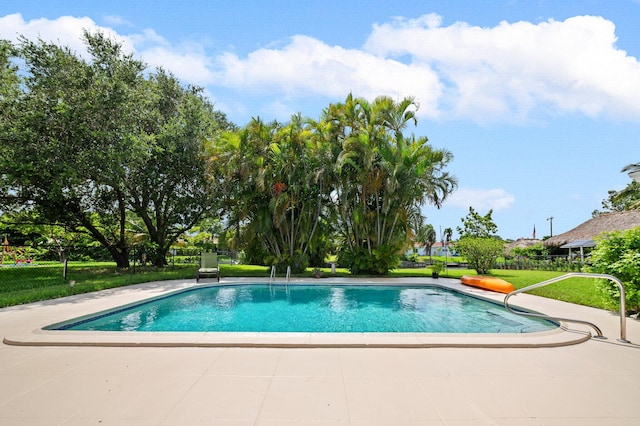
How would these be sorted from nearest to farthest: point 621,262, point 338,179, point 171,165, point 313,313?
point 621,262 < point 313,313 < point 338,179 < point 171,165

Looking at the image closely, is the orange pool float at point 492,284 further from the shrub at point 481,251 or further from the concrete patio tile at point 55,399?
the concrete patio tile at point 55,399

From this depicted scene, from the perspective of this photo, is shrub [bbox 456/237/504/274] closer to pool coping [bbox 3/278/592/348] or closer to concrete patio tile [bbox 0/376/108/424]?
pool coping [bbox 3/278/592/348]

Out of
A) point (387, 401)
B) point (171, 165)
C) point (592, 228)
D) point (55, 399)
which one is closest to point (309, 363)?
point (387, 401)

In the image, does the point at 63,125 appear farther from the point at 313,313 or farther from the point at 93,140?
the point at 313,313

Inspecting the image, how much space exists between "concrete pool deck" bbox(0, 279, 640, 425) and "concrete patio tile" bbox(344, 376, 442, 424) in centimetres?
1

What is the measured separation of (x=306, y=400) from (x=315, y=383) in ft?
1.25

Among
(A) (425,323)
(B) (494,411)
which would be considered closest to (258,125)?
(A) (425,323)

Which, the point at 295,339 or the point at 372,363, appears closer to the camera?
the point at 372,363

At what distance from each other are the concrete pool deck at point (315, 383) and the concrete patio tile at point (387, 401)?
0.4 inches

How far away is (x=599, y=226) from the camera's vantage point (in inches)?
1025

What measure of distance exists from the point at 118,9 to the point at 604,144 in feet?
59.7

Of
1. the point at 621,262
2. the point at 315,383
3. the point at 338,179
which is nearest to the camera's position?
the point at 315,383

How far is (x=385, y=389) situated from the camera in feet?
11.0

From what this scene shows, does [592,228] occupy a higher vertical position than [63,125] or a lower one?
lower
